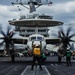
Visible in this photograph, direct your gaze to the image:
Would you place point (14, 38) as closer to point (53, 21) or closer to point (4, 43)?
point (4, 43)

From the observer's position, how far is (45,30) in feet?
336

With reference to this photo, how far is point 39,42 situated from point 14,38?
20.5ft

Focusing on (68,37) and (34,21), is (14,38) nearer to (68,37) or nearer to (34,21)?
(34,21)

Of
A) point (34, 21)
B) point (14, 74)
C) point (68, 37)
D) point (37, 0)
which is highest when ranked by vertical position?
point (37, 0)

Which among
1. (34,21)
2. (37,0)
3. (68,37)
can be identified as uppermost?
(37,0)

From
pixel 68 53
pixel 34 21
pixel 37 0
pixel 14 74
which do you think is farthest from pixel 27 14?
pixel 14 74

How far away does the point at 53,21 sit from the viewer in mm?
36656

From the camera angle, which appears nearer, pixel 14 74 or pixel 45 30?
pixel 14 74

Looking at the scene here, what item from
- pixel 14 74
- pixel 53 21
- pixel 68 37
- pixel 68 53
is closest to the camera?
pixel 14 74

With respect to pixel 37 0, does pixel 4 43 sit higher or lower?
lower

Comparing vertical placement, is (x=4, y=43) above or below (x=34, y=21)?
below

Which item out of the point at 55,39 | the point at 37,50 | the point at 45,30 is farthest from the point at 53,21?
the point at 45,30

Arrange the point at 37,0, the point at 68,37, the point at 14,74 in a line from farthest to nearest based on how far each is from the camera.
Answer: the point at 37,0 → the point at 68,37 → the point at 14,74

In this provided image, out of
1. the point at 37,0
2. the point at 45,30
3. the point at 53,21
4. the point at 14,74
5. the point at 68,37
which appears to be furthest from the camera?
the point at 37,0
